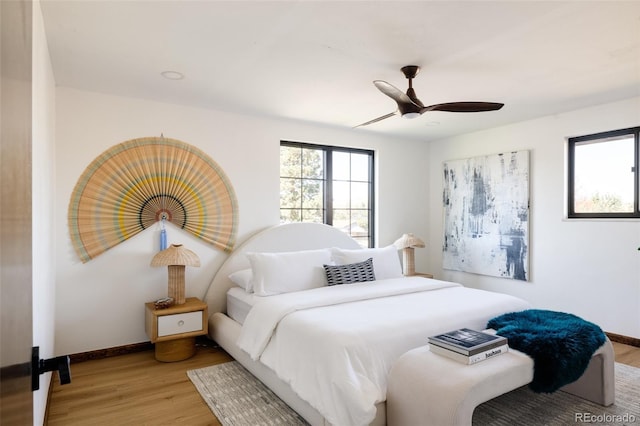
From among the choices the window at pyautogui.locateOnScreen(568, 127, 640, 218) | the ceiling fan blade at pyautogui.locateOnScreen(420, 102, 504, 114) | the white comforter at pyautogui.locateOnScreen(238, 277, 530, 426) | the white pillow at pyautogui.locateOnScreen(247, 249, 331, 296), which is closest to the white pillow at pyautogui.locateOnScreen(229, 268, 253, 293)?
the white pillow at pyautogui.locateOnScreen(247, 249, 331, 296)

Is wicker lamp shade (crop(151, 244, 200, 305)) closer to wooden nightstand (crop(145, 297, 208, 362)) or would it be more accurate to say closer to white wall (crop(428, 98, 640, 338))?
wooden nightstand (crop(145, 297, 208, 362))

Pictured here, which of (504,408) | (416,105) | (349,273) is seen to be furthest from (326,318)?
(416,105)

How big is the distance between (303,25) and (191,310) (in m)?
2.47

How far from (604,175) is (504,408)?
2790 millimetres

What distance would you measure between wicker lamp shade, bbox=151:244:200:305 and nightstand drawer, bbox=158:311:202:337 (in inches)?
7.2

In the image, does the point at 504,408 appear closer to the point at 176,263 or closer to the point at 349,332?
the point at 349,332

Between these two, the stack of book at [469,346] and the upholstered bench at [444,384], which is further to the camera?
the stack of book at [469,346]

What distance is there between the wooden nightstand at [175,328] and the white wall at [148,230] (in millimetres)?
314

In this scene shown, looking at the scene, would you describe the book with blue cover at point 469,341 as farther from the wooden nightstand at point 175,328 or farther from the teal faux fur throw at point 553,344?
the wooden nightstand at point 175,328

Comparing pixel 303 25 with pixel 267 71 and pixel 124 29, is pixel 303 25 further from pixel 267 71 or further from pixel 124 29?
pixel 124 29

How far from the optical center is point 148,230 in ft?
12.0

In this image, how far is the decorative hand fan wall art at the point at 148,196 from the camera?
11.1ft

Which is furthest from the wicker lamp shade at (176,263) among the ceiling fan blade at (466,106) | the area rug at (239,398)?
the ceiling fan blade at (466,106)

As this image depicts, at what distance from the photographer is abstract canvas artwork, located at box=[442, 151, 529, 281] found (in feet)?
14.8
